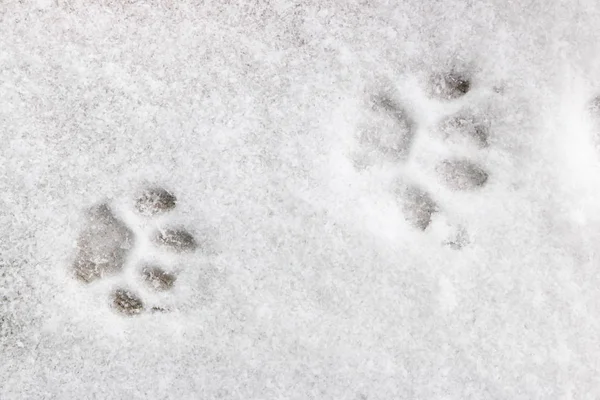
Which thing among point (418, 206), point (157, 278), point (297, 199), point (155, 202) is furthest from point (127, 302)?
point (418, 206)

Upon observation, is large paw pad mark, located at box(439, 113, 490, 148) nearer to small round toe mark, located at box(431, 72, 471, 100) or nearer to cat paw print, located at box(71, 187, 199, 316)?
small round toe mark, located at box(431, 72, 471, 100)

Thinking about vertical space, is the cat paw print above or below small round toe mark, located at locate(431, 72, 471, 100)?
below

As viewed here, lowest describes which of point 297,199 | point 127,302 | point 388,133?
point 127,302

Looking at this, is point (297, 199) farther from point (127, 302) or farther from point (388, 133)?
point (127, 302)

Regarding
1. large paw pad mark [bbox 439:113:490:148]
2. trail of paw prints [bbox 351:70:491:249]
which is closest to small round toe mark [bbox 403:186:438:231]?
trail of paw prints [bbox 351:70:491:249]

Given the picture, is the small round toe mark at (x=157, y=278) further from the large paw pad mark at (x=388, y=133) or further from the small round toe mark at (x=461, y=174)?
the small round toe mark at (x=461, y=174)

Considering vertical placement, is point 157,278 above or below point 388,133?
below
